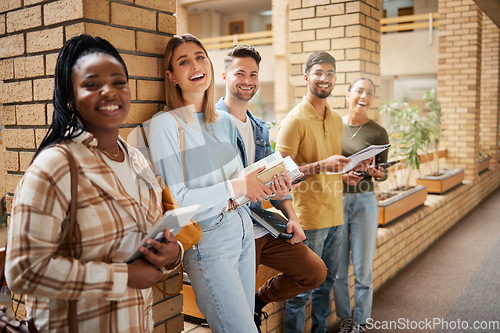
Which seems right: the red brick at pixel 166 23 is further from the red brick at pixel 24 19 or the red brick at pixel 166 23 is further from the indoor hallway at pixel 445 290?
the indoor hallway at pixel 445 290

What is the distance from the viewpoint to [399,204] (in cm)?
465

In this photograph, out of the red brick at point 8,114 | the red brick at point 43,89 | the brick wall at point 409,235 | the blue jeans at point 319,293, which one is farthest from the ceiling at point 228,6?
the red brick at point 43,89

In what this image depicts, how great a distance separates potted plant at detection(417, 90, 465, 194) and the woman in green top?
128 inches

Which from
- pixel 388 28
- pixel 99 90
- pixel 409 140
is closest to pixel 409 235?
pixel 409 140

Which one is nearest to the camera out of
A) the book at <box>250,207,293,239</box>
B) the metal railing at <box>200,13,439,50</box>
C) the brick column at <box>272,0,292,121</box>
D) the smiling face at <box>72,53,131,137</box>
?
the smiling face at <box>72,53,131,137</box>

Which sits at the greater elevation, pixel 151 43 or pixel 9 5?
pixel 9 5

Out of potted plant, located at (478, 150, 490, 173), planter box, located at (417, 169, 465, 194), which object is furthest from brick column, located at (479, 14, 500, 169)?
planter box, located at (417, 169, 465, 194)

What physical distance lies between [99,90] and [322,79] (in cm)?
182

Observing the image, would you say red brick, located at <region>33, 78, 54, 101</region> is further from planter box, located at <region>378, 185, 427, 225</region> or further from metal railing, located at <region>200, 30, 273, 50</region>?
metal railing, located at <region>200, 30, 273, 50</region>

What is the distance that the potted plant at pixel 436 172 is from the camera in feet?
21.0

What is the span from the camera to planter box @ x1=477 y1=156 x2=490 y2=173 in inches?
341

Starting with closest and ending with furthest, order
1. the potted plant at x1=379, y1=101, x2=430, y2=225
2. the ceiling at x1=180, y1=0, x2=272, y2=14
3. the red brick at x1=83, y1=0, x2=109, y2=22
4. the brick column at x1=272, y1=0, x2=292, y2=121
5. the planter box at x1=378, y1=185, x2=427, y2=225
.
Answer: the red brick at x1=83, y1=0, x2=109, y2=22 → the planter box at x1=378, y1=185, x2=427, y2=225 → the potted plant at x1=379, y1=101, x2=430, y2=225 → the brick column at x1=272, y1=0, x2=292, y2=121 → the ceiling at x1=180, y1=0, x2=272, y2=14

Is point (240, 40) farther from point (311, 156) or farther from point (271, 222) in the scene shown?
point (271, 222)

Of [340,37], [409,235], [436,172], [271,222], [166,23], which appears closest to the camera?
[166,23]
